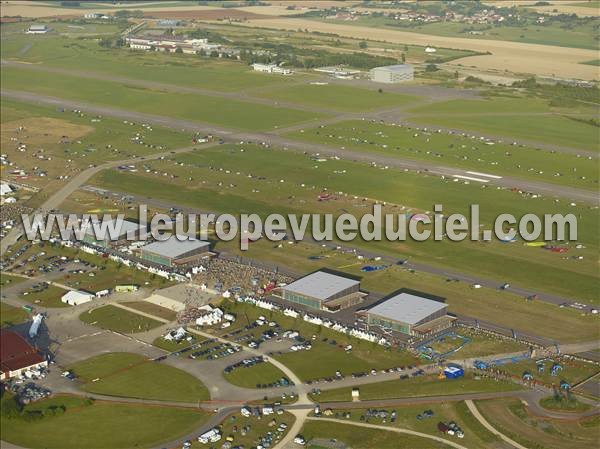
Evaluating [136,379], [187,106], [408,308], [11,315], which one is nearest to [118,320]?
[11,315]

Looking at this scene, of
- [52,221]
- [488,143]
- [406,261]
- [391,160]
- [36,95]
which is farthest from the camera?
[36,95]

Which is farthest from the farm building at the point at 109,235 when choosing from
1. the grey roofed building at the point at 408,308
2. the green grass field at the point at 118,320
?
the grey roofed building at the point at 408,308

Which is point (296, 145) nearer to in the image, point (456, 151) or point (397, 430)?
point (456, 151)

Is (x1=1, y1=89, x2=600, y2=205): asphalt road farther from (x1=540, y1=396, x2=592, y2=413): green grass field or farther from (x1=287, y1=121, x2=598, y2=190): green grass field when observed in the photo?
(x1=540, y1=396, x2=592, y2=413): green grass field

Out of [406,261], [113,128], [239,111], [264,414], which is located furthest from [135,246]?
[239,111]

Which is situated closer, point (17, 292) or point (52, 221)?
point (17, 292)

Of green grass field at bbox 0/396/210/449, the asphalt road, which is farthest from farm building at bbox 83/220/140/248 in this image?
the asphalt road

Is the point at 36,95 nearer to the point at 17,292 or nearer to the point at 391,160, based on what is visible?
the point at 391,160
